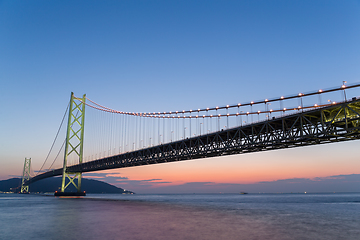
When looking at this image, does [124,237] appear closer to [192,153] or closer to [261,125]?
[261,125]

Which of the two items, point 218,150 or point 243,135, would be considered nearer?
point 243,135

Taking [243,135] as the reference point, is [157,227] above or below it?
below

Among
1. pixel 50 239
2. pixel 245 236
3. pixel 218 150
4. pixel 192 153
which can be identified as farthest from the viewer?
pixel 192 153

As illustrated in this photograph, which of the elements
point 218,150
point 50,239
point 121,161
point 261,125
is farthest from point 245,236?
point 121,161

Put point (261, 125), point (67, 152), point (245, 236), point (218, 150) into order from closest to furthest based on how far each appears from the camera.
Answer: point (245, 236)
point (261, 125)
point (218, 150)
point (67, 152)

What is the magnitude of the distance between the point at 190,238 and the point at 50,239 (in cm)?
685

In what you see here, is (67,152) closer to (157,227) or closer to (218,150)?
(218,150)

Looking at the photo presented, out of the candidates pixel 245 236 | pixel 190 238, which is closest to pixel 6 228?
pixel 190 238

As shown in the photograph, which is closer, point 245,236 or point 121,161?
point 245,236

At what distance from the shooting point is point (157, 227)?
17.6 meters

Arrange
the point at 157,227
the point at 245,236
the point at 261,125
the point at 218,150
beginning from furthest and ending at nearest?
the point at 218,150 < the point at 261,125 < the point at 157,227 < the point at 245,236

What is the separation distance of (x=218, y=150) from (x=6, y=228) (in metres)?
25.2

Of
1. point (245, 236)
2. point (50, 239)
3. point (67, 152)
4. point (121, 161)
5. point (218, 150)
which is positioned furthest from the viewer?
point (67, 152)

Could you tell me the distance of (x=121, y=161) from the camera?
5694 centimetres
